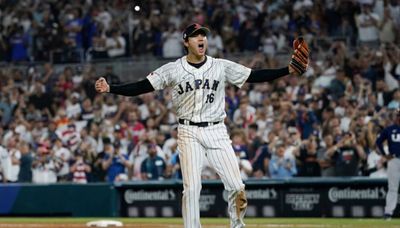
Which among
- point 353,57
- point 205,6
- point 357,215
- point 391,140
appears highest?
point 205,6

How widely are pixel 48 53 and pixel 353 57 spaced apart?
30.7ft

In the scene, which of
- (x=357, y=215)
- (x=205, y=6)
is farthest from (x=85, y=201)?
(x=205, y=6)

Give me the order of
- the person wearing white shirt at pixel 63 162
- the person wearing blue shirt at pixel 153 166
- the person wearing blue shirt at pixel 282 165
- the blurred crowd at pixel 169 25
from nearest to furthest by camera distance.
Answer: the person wearing blue shirt at pixel 282 165 → the person wearing blue shirt at pixel 153 166 → the person wearing white shirt at pixel 63 162 → the blurred crowd at pixel 169 25

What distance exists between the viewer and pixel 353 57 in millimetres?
23703

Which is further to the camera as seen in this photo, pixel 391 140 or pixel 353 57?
pixel 353 57

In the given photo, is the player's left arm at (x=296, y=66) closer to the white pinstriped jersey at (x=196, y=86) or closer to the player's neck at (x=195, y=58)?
the white pinstriped jersey at (x=196, y=86)

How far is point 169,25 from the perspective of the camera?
27516 mm

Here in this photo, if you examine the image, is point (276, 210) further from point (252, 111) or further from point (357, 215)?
point (252, 111)

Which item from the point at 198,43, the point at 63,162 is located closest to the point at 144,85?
the point at 198,43

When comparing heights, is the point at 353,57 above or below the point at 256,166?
above

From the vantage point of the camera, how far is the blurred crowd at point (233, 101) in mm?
21359

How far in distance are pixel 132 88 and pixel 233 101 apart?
39.8 ft

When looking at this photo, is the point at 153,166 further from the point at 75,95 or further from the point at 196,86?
the point at 196,86

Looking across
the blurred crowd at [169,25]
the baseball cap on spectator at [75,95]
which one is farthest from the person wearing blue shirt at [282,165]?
the baseball cap on spectator at [75,95]
